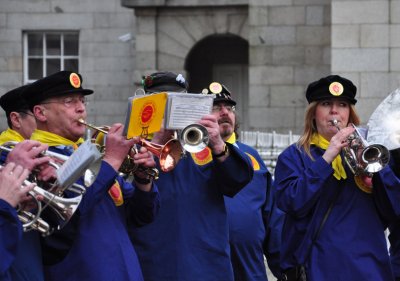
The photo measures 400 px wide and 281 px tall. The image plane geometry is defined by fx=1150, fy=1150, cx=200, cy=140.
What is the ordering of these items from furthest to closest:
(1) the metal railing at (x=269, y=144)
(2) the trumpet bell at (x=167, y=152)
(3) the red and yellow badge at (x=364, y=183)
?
(1) the metal railing at (x=269, y=144) → (3) the red and yellow badge at (x=364, y=183) → (2) the trumpet bell at (x=167, y=152)

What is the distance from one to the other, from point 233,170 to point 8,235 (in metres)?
1.78

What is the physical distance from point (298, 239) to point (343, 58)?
893cm

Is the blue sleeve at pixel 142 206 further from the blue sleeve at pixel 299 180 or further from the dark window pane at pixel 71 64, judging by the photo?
the dark window pane at pixel 71 64

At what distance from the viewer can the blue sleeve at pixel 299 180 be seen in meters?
6.40

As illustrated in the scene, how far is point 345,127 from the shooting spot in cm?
675

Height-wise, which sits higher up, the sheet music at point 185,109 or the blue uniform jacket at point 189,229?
the sheet music at point 185,109

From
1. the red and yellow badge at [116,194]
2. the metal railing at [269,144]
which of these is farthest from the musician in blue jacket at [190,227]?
the metal railing at [269,144]

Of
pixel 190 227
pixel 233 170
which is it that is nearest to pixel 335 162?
pixel 233 170

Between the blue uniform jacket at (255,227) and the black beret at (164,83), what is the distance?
3.74 feet

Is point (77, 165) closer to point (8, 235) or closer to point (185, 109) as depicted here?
point (8, 235)

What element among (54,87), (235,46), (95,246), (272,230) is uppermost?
(235,46)

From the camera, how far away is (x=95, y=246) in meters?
5.79

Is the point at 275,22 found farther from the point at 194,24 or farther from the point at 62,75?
the point at 62,75

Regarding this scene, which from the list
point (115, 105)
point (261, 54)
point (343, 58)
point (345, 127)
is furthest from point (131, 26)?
point (345, 127)
